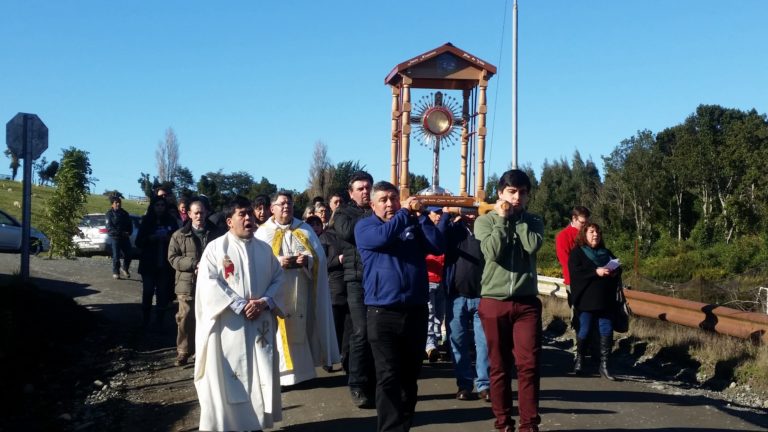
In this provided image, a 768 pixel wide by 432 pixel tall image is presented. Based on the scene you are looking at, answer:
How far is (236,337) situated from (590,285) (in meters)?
4.48

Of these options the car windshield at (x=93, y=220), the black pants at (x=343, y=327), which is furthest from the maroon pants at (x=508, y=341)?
the car windshield at (x=93, y=220)

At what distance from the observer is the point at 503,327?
635 centimetres

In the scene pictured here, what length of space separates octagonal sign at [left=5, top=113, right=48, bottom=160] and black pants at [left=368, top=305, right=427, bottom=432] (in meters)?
7.88

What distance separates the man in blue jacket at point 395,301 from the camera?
5.93m

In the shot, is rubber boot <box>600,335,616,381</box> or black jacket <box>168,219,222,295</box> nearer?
rubber boot <box>600,335,616,381</box>

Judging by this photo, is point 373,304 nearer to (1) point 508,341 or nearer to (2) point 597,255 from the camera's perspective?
(1) point 508,341

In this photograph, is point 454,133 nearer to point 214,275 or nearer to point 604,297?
point 604,297

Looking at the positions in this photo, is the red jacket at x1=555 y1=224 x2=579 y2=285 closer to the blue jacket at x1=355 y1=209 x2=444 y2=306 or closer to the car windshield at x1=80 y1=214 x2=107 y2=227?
the blue jacket at x1=355 y1=209 x2=444 y2=306

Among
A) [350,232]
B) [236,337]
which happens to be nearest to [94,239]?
[350,232]

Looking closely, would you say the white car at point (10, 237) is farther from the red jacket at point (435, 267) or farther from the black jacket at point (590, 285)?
the black jacket at point (590, 285)

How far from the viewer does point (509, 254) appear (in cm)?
635

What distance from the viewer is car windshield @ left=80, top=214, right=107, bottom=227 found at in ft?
84.6

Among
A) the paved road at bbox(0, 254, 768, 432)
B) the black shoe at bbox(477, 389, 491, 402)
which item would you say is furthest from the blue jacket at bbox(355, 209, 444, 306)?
the black shoe at bbox(477, 389, 491, 402)

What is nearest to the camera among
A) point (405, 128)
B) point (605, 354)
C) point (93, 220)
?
point (605, 354)
